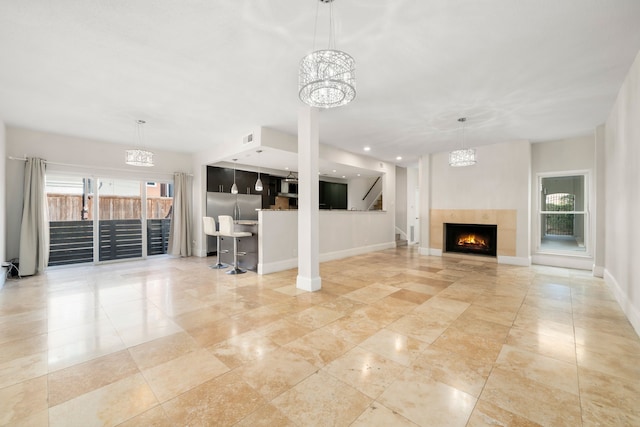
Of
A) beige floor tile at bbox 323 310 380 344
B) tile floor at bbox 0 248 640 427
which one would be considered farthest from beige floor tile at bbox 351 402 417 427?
beige floor tile at bbox 323 310 380 344

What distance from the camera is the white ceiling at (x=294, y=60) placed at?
89.0 inches

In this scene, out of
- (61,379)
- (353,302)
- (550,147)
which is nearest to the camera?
(61,379)

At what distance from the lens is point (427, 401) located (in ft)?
5.81

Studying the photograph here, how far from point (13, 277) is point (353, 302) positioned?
6596mm

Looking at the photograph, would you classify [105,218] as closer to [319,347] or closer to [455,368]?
[319,347]

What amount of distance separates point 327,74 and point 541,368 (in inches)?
117

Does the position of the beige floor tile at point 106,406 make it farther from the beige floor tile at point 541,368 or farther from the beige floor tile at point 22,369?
the beige floor tile at point 541,368

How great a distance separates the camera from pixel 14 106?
4246 millimetres

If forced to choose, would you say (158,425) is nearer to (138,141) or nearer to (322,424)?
(322,424)

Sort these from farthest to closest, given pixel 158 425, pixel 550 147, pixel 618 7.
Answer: pixel 550 147, pixel 618 7, pixel 158 425

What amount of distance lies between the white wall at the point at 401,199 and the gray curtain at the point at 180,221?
7351 millimetres

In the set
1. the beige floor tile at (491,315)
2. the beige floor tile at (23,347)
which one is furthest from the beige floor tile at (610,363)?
the beige floor tile at (23,347)

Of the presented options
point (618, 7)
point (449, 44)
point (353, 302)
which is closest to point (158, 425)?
point (353, 302)

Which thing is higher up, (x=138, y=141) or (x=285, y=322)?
(x=138, y=141)
